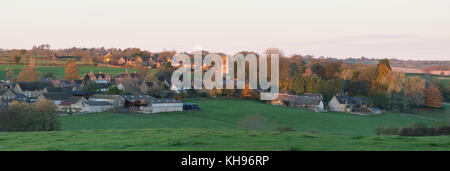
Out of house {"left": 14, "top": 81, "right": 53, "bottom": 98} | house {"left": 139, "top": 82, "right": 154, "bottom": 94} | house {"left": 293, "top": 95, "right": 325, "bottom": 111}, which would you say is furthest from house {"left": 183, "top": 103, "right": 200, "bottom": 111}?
house {"left": 14, "top": 81, "right": 53, "bottom": 98}

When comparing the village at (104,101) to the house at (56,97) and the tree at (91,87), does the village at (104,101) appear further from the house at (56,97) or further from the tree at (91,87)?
the tree at (91,87)

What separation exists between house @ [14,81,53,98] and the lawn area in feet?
115

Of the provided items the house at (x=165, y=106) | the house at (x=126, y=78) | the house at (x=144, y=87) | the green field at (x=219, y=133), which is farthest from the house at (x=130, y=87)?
the house at (x=165, y=106)

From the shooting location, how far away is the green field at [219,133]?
→ 14977mm

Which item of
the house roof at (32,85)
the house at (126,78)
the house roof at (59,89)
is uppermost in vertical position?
the house at (126,78)

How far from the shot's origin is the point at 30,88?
88.2m

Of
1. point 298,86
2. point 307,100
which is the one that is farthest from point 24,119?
point 298,86

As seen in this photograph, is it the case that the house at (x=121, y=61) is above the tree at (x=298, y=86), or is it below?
above

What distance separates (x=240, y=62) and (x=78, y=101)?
52.0m

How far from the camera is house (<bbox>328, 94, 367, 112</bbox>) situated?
77.9m
